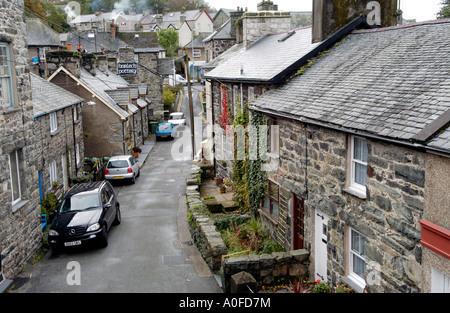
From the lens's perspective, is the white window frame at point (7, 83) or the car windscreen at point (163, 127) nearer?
the white window frame at point (7, 83)

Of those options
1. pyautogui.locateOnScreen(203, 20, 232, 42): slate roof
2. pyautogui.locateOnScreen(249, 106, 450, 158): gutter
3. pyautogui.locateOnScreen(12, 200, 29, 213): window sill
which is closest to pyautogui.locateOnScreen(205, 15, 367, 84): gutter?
pyautogui.locateOnScreen(249, 106, 450, 158): gutter

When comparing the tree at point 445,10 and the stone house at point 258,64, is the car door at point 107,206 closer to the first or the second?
the stone house at point 258,64

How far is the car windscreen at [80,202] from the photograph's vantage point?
14281mm

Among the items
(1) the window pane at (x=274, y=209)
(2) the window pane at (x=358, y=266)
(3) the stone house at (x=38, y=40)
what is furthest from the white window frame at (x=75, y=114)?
(3) the stone house at (x=38, y=40)

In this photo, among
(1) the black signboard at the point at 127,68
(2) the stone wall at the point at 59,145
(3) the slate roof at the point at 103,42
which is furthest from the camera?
(3) the slate roof at the point at 103,42

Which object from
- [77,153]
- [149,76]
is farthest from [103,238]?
[149,76]

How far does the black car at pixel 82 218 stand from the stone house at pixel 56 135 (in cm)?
349

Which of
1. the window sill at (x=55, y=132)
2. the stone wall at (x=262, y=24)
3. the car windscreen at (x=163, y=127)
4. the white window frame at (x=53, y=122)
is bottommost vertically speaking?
the car windscreen at (x=163, y=127)

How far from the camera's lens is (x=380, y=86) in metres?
9.04

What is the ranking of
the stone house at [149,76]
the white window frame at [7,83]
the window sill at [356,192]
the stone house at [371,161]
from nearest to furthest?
the stone house at [371,161], the window sill at [356,192], the white window frame at [7,83], the stone house at [149,76]

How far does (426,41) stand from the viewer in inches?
389

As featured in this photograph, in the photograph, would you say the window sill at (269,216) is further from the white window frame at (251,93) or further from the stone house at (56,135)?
the stone house at (56,135)

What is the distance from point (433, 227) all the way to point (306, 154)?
4.69 metres

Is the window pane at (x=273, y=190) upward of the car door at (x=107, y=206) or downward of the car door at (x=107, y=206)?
upward
